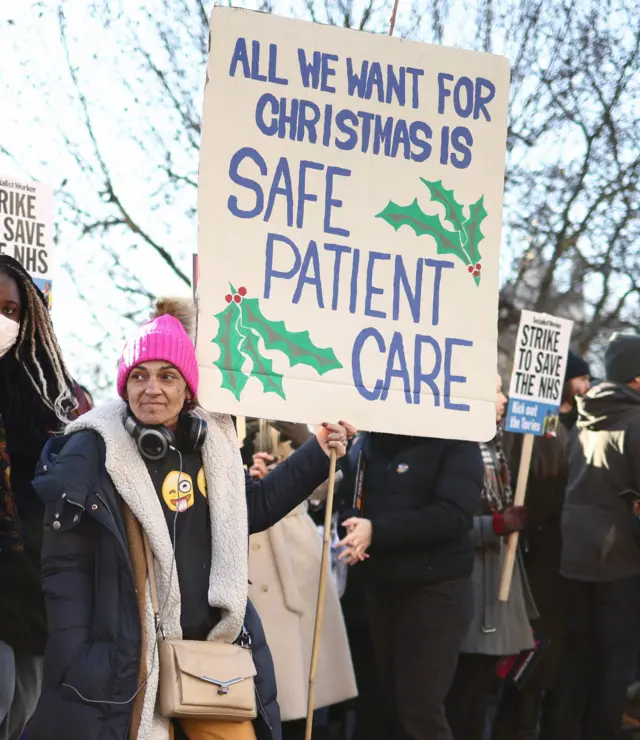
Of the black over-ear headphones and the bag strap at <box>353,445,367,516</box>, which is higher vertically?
the black over-ear headphones

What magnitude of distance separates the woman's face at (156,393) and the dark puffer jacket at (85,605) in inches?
8.9

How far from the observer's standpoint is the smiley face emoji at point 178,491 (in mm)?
3957

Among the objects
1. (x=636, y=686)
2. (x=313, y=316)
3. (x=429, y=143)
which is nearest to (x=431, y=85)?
(x=429, y=143)

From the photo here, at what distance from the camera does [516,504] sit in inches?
275

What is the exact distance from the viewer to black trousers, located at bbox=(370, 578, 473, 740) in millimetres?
5566

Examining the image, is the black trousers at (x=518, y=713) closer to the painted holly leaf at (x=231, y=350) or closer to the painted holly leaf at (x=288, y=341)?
the painted holly leaf at (x=288, y=341)

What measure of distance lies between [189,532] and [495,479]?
10.4 feet

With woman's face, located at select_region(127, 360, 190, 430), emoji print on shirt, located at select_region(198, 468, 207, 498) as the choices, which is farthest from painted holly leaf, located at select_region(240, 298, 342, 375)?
emoji print on shirt, located at select_region(198, 468, 207, 498)

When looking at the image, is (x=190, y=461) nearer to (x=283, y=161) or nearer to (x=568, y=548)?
(x=283, y=161)

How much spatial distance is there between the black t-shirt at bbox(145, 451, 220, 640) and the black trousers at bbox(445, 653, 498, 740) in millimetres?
2877

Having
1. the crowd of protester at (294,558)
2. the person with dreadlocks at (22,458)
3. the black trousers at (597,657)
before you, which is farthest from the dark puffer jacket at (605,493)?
the person with dreadlocks at (22,458)

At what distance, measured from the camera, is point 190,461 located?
13.4 ft

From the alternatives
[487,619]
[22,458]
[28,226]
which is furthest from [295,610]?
[28,226]

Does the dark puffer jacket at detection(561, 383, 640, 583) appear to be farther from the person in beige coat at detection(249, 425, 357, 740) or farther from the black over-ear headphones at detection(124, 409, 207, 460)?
the black over-ear headphones at detection(124, 409, 207, 460)
